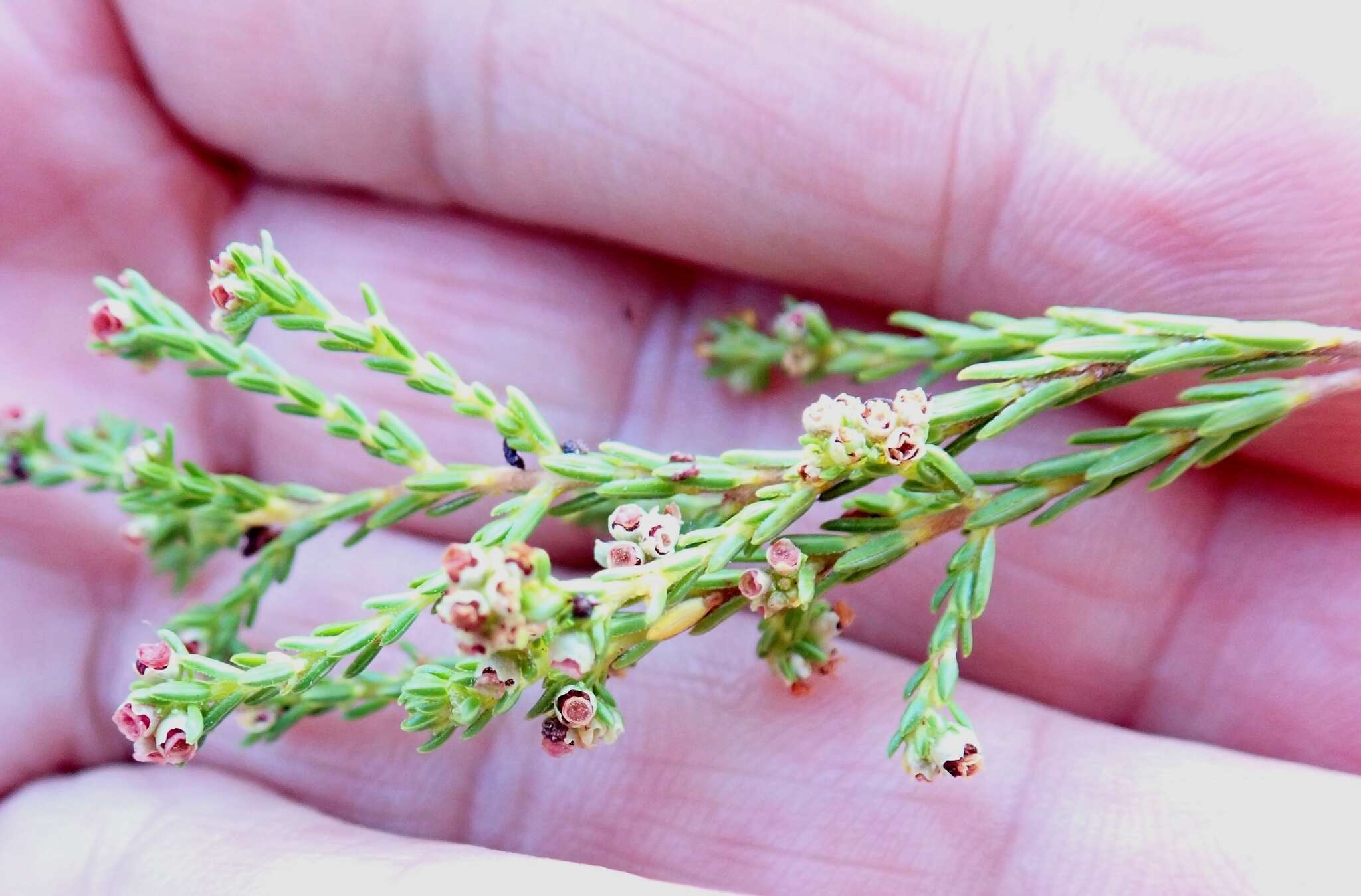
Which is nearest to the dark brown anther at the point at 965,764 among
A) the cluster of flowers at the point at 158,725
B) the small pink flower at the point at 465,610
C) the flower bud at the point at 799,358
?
the small pink flower at the point at 465,610

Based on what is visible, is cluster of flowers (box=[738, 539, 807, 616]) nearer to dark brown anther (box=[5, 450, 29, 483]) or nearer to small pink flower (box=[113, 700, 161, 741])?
small pink flower (box=[113, 700, 161, 741])

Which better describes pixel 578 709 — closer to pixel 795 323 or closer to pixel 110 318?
pixel 110 318

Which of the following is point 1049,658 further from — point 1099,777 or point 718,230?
Answer: point 718,230

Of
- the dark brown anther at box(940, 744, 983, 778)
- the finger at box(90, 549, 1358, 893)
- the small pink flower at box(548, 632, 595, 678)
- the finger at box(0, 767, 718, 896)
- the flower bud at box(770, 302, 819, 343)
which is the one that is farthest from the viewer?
the flower bud at box(770, 302, 819, 343)

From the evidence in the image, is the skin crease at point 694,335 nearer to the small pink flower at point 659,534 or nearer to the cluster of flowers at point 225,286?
the small pink flower at point 659,534

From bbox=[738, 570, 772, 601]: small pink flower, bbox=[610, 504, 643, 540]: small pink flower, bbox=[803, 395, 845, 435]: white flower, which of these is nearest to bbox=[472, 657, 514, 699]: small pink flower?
bbox=[610, 504, 643, 540]: small pink flower

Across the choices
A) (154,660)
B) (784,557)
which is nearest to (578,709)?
(784,557)
